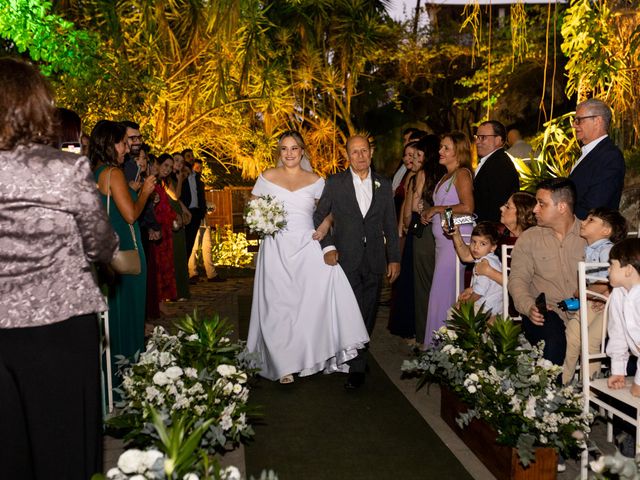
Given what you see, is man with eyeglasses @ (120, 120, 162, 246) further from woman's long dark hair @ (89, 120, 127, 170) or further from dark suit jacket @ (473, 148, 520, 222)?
dark suit jacket @ (473, 148, 520, 222)

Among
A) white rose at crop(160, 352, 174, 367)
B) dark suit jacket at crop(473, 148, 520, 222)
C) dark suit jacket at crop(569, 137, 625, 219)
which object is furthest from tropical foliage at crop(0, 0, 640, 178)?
white rose at crop(160, 352, 174, 367)

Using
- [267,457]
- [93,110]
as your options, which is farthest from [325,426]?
[93,110]

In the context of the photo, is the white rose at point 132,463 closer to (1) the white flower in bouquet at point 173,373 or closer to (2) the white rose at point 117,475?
(2) the white rose at point 117,475

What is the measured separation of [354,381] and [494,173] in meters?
2.23

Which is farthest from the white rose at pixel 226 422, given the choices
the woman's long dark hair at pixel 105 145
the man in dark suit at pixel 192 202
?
the man in dark suit at pixel 192 202

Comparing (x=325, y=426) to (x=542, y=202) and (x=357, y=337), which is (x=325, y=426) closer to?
(x=357, y=337)

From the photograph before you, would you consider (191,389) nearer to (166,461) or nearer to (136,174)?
(166,461)

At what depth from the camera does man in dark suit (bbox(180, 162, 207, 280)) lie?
12.7m

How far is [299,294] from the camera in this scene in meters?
6.76

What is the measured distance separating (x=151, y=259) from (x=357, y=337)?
4.05 meters

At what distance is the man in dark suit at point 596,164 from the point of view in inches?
225

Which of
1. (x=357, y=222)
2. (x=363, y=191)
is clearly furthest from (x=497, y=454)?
(x=363, y=191)

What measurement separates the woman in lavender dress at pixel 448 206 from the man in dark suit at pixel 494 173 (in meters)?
0.17

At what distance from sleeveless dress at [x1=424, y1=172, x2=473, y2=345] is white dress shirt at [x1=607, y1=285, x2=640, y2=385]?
2899mm
